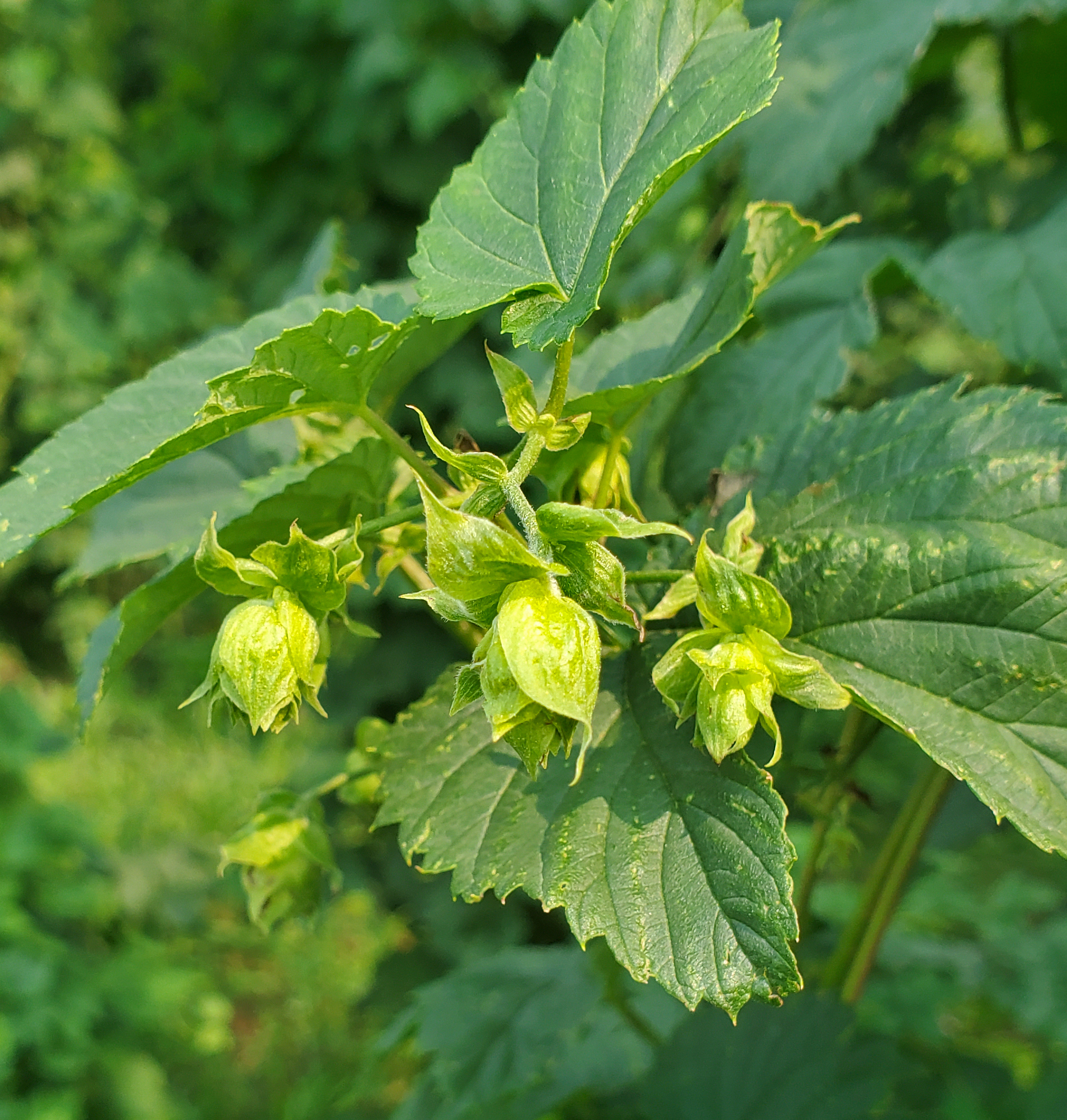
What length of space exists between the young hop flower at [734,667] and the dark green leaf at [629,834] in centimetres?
4

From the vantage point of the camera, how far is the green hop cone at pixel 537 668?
0.45 meters

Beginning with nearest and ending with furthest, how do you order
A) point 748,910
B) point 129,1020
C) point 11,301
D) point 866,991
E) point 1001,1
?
point 748,910, point 1001,1, point 866,991, point 129,1020, point 11,301

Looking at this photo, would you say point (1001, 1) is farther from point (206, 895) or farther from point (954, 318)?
point (206, 895)

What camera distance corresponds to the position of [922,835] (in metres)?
0.87

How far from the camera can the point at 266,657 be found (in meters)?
0.52

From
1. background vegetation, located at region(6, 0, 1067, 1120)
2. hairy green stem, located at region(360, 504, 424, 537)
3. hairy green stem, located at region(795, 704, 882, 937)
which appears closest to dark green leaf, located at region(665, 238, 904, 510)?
background vegetation, located at region(6, 0, 1067, 1120)

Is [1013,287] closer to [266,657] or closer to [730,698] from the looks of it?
[730,698]

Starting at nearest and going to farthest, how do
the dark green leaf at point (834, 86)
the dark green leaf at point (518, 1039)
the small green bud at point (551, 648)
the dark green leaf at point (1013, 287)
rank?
1. the small green bud at point (551, 648)
2. the dark green leaf at point (1013, 287)
3. the dark green leaf at point (834, 86)
4. the dark green leaf at point (518, 1039)

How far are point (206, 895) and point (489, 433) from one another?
1.74 m

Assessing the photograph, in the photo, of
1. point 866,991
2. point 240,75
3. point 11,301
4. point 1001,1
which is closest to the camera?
→ point 1001,1

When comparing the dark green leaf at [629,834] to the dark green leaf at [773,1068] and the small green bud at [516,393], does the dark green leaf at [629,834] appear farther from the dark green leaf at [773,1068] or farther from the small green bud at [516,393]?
the dark green leaf at [773,1068]

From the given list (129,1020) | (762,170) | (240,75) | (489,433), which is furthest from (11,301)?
(762,170)

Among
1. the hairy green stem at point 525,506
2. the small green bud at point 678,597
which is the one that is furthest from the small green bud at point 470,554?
the small green bud at point 678,597

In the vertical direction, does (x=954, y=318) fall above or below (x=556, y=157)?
below
